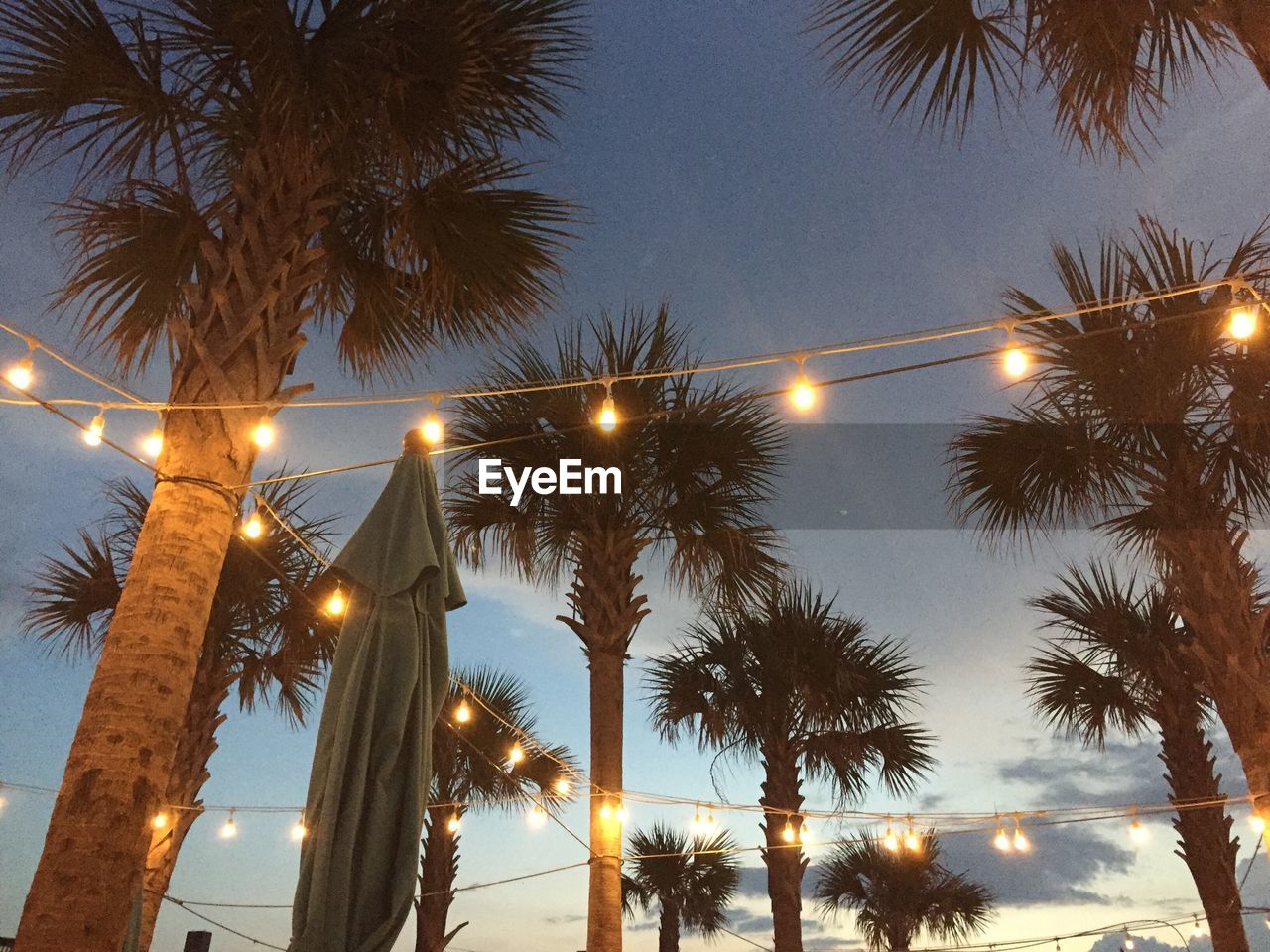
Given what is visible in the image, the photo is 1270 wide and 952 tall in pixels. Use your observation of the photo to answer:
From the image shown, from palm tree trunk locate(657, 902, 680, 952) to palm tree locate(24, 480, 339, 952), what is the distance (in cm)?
993

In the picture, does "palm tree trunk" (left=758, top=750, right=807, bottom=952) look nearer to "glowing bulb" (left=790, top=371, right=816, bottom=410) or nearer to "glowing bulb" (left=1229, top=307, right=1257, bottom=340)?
"glowing bulb" (left=790, top=371, right=816, bottom=410)

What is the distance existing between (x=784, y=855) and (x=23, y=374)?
9095 millimetres

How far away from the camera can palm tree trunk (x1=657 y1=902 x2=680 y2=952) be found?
54.1 feet

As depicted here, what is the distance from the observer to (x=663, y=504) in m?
8.23

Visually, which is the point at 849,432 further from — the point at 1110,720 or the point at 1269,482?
the point at 1269,482

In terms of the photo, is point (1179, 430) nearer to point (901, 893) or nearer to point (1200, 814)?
point (1200, 814)

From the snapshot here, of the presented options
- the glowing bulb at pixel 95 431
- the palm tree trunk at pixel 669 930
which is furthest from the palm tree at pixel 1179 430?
the palm tree trunk at pixel 669 930

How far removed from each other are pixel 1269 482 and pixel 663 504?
5052mm

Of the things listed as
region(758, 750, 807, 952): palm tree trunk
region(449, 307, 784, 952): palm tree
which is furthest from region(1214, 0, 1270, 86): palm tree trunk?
region(758, 750, 807, 952): palm tree trunk

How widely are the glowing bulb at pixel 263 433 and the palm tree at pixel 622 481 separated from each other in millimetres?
3232

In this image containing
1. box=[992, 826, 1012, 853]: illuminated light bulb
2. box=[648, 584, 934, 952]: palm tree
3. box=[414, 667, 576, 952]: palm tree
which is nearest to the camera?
box=[992, 826, 1012, 853]: illuminated light bulb

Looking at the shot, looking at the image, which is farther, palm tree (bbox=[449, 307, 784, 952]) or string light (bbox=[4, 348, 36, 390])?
palm tree (bbox=[449, 307, 784, 952])

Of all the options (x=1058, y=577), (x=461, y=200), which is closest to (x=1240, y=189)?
(x=1058, y=577)

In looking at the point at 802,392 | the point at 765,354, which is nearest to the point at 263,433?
the point at 765,354
